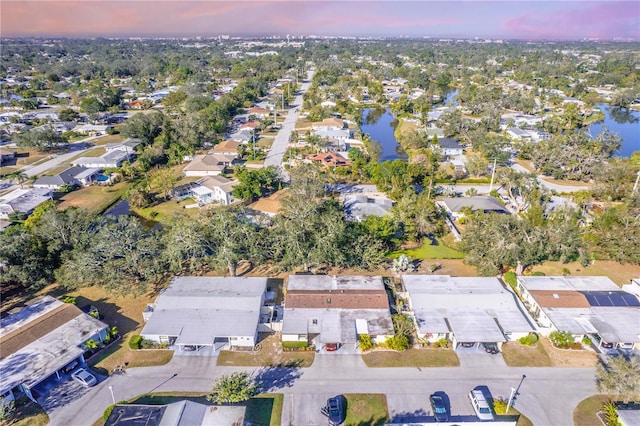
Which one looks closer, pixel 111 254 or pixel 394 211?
pixel 111 254

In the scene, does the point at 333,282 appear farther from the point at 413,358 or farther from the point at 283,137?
the point at 283,137

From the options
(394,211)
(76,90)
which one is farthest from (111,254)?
(76,90)

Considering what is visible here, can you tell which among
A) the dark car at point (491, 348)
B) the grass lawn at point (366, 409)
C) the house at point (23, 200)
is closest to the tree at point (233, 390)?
the grass lawn at point (366, 409)

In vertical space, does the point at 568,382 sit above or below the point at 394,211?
below

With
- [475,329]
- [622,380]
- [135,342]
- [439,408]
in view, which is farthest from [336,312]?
[622,380]

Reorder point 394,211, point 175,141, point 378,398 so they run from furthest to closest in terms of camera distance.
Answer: point 175,141 < point 394,211 < point 378,398

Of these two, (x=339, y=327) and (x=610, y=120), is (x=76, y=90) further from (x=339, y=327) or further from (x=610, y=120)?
(x=610, y=120)
